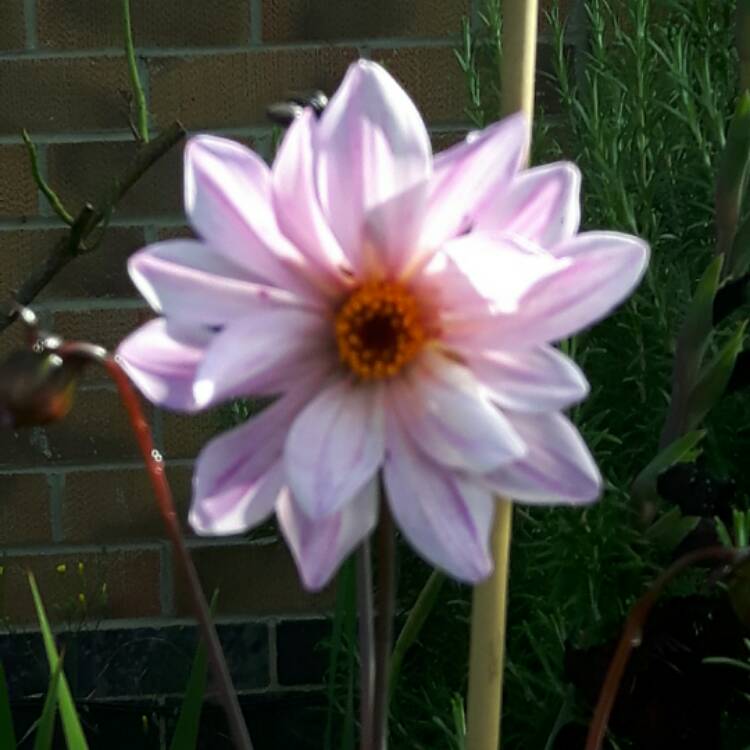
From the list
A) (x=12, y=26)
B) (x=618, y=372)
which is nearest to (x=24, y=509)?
(x=12, y=26)

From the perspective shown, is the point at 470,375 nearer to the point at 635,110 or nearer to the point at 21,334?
the point at 635,110

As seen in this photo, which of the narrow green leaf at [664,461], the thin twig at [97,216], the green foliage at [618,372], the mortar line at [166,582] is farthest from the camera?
the mortar line at [166,582]

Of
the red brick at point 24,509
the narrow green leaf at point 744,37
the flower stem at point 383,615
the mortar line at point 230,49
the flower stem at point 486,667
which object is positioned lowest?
the red brick at point 24,509

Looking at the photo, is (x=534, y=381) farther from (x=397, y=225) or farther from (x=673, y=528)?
(x=673, y=528)

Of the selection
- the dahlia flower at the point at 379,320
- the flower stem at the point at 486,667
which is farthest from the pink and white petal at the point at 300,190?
the flower stem at the point at 486,667

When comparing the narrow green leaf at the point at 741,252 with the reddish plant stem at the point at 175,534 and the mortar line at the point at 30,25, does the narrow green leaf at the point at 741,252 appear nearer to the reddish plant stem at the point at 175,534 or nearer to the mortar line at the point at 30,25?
the reddish plant stem at the point at 175,534

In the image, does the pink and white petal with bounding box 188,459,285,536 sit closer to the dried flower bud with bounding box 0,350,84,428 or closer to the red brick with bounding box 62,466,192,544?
the dried flower bud with bounding box 0,350,84,428
